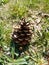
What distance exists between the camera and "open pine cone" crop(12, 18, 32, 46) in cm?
319

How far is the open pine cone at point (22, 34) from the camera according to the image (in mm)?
3191

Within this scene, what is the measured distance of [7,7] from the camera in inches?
141

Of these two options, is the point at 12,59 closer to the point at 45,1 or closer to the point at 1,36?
the point at 1,36

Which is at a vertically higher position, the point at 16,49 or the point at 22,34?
the point at 22,34

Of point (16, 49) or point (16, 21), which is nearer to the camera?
point (16, 49)

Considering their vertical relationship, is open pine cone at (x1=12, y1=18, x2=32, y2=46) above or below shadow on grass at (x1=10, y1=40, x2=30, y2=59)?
above

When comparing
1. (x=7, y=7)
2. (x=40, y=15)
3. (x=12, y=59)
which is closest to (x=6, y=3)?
(x=7, y=7)

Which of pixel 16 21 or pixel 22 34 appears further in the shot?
pixel 16 21

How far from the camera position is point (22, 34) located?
10.5ft

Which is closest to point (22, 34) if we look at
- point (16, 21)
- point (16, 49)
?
point (16, 49)

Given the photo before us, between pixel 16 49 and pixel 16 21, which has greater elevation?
pixel 16 21

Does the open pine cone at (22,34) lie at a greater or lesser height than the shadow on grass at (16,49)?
greater

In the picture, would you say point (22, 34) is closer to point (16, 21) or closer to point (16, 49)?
point (16, 49)

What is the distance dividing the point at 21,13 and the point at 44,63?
726 millimetres
